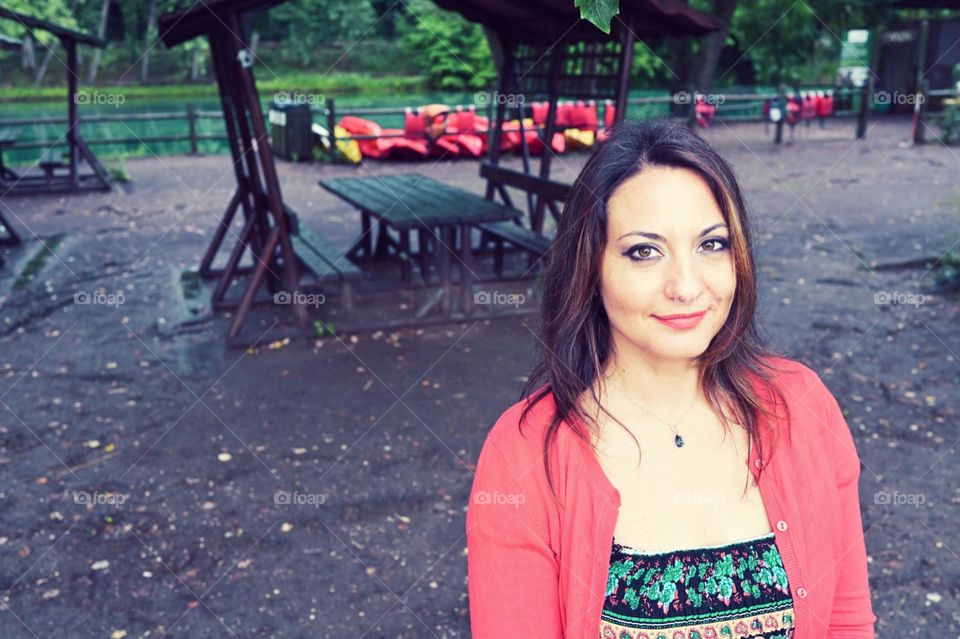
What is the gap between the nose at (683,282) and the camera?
1.60 meters

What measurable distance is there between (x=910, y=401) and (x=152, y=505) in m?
3.83

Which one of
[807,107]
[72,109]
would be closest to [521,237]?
[72,109]

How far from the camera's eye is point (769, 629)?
63.2 inches

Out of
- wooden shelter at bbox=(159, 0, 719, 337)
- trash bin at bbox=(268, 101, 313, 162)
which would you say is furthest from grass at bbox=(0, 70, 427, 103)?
wooden shelter at bbox=(159, 0, 719, 337)

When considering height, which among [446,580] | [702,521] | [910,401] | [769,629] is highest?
[702,521]

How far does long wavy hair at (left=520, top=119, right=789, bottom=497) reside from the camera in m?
1.67

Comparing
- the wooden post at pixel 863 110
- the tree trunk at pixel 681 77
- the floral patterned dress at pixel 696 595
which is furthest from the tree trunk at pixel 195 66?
the floral patterned dress at pixel 696 595

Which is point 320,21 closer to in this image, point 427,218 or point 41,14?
point 41,14

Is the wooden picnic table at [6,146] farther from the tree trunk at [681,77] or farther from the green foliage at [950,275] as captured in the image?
the green foliage at [950,275]

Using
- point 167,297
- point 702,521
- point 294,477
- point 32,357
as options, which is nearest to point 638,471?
point 702,521

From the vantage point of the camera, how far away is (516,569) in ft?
5.22

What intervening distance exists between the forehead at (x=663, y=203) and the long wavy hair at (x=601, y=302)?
0.01 metres

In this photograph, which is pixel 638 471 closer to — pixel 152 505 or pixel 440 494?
pixel 440 494

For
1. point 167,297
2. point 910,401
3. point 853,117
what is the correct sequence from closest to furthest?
point 910,401 < point 167,297 < point 853,117
